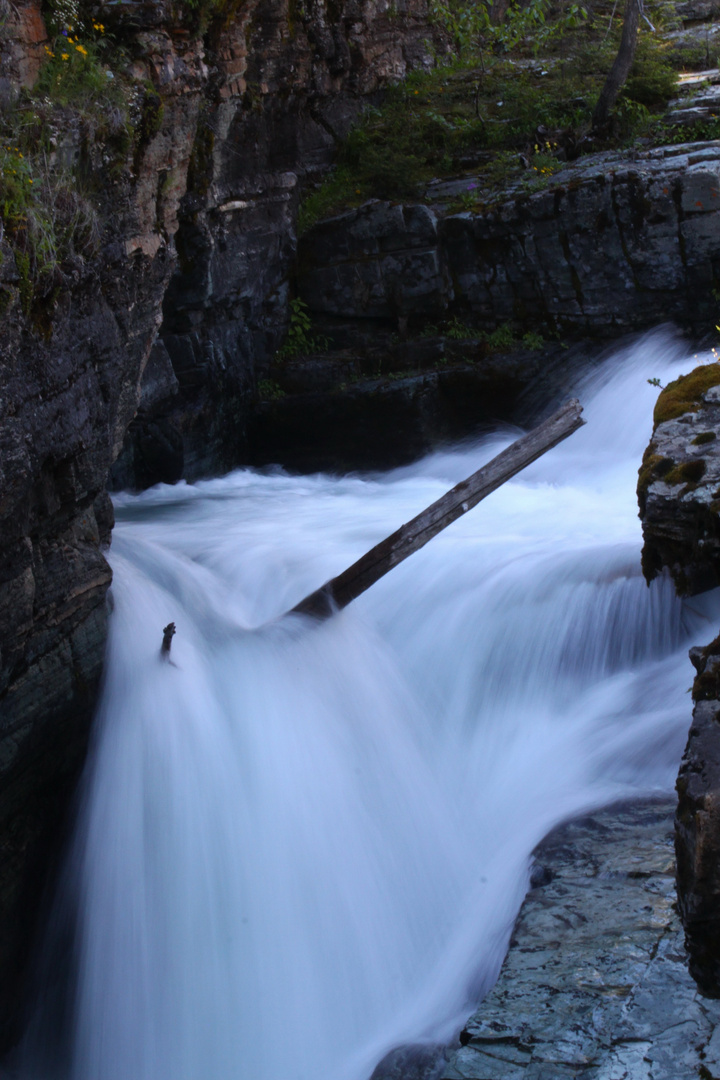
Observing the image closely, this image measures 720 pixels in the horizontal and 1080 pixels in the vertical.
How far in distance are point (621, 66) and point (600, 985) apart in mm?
12082

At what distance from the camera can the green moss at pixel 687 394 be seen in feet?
19.6

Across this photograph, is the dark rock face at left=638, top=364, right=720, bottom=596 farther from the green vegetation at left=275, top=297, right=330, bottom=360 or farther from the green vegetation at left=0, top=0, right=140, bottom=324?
the green vegetation at left=275, top=297, right=330, bottom=360

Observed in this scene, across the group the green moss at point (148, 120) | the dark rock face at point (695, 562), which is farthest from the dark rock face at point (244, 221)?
the dark rock face at point (695, 562)

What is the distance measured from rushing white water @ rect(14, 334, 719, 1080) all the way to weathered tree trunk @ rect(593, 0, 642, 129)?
7.31m

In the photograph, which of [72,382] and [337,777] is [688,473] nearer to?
[337,777]

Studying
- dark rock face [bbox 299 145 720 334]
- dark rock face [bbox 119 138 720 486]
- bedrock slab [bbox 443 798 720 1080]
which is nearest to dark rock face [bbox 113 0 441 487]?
dark rock face [bbox 119 138 720 486]

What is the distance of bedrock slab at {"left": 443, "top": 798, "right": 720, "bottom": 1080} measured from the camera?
103 inches

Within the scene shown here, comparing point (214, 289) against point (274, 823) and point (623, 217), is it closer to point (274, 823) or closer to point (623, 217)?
point (623, 217)

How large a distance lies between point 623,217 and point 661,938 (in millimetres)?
9371

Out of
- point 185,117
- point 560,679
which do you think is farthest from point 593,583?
point 185,117

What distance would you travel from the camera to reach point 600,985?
298 cm

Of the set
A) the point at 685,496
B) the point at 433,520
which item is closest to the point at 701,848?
the point at 685,496

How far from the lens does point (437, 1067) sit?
11.2ft

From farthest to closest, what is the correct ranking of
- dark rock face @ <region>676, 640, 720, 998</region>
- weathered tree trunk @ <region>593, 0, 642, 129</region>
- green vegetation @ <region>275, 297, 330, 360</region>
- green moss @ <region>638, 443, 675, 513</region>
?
green vegetation @ <region>275, 297, 330, 360</region> → weathered tree trunk @ <region>593, 0, 642, 129</region> → green moss @ <region>638, 443, 675, 513</region> → dark rock face @ <region>676, 640, 720, 998</region>
